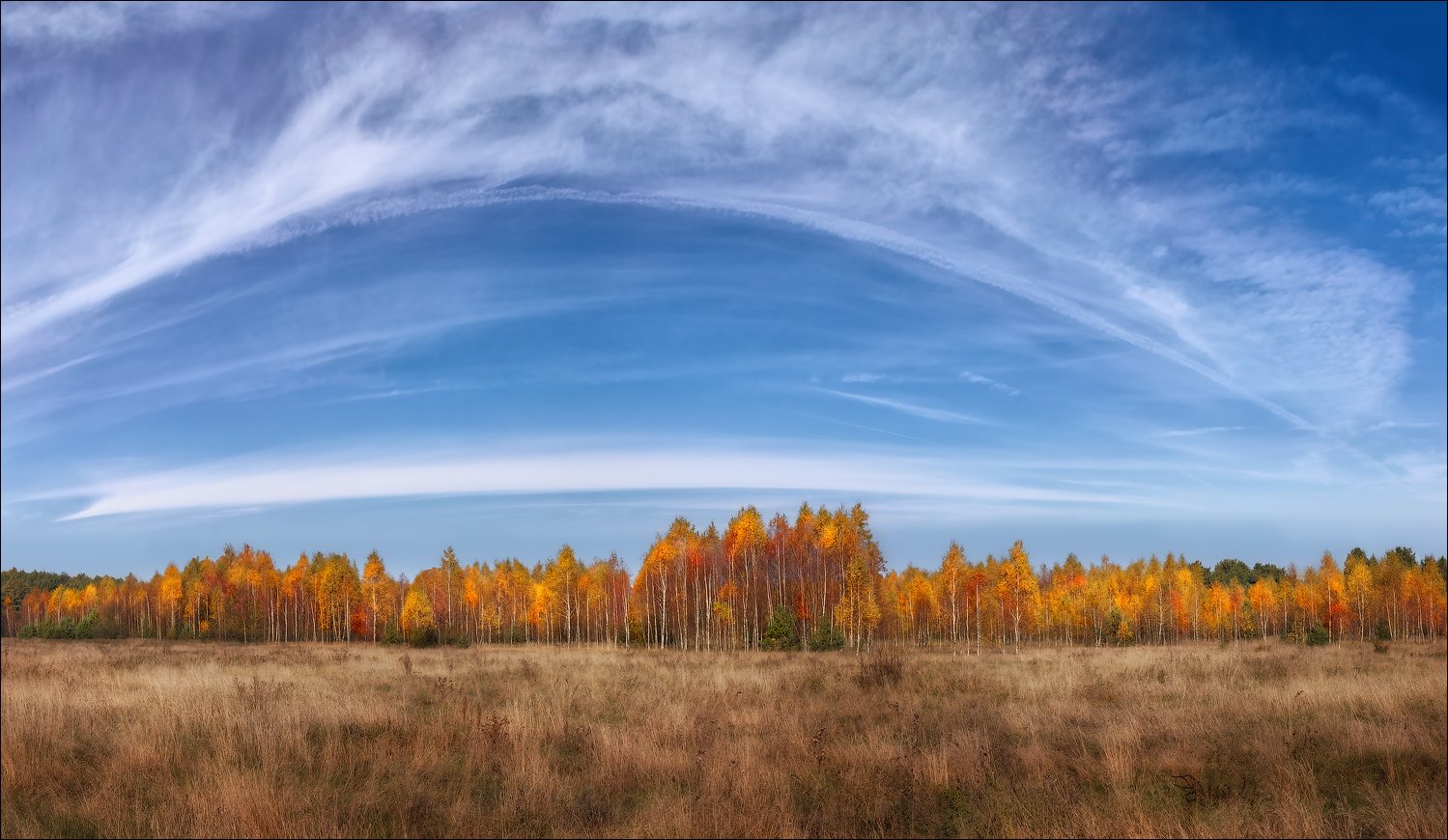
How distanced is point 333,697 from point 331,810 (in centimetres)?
635

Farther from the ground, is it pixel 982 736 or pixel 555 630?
pixel 982 736

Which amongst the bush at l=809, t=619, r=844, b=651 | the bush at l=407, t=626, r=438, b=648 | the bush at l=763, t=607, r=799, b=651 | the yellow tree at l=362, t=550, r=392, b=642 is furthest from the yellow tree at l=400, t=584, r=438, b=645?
the bush at l=809, t=619, r=844, b=651

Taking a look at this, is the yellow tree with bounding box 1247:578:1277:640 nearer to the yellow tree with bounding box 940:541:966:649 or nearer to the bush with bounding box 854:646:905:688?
the yellow tree with bounding box 940:541:966:649

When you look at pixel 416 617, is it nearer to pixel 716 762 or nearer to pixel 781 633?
pixel 781 633

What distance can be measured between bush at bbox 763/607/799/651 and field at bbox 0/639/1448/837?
23.8 m

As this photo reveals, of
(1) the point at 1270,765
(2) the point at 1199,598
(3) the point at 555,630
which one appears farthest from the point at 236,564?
(2) the point at 1199,598

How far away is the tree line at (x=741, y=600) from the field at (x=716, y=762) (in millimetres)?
35459

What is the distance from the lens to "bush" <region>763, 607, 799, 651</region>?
1473 inches

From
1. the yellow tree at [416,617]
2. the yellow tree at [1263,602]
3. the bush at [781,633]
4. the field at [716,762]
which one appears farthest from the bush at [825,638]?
the yellow tree at [1263,602]

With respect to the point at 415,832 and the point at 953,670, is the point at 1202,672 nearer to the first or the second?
the point at 953,670

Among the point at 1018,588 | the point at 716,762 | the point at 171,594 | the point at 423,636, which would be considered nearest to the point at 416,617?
the point at 423,636

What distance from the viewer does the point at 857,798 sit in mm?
7074

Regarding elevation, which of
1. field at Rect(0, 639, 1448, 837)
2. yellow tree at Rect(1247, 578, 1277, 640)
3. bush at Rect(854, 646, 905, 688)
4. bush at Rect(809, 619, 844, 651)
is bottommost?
yellow tree at Rect(1247, 578, 1277, 640)

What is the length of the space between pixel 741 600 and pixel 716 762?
147 ft
